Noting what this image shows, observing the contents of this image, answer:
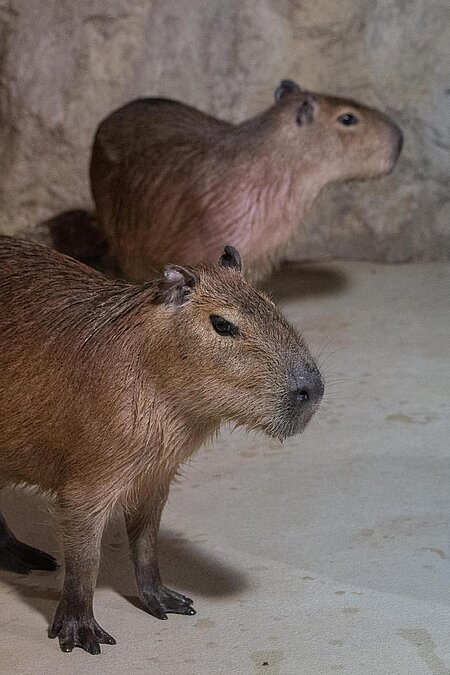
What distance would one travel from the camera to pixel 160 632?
293cm

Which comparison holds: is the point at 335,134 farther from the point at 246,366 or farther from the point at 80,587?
the point at 80,587

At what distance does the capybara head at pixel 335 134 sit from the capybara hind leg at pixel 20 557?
241cm

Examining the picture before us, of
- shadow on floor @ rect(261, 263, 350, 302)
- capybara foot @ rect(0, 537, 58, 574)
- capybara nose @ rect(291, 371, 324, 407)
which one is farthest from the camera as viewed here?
shadow on floor @ rect(261, 263, 350, 302)

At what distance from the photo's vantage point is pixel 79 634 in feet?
9.38

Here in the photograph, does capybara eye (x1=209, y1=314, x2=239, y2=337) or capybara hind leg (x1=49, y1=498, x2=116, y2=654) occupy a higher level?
capybara eye (x1=209, y1=314, x2=239, y2=337)

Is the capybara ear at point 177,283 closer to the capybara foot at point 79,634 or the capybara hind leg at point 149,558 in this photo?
the capybara hind leg at point 149,558

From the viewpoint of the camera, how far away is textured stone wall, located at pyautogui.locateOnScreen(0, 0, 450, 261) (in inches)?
218

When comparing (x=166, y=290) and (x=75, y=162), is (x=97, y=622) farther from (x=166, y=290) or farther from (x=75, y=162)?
(x=75, y=162)

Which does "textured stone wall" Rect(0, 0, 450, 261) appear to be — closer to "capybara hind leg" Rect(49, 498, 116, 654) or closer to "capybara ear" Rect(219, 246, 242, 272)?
"capybara ear" Rect(219, 246, 242, 272)

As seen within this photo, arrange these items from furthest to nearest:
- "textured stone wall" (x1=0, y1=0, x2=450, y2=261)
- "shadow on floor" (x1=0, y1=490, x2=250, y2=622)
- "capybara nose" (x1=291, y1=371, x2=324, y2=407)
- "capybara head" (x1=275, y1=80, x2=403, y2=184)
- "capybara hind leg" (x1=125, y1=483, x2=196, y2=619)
A: "textured stone wall" (x1=0, y1=0, x2=450, y2=261) < "capybara head" (x1=275, y1=80, x2=403, y2=184) < "shadow on floor" (x1=0, y1=490, x2=250, y2=622) < "capybara hind leg" (x1=125, y1=483, x2=196, y2=619) < "capybara nose" (x1=291, y1=371, x2=324, y2=407)

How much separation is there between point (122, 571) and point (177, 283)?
98 centimetres

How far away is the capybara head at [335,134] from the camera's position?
508cm

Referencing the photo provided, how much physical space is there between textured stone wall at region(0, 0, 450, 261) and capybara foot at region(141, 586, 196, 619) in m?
2.61

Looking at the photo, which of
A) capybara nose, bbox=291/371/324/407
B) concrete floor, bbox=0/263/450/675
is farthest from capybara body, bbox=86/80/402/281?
capybara nose, bbox=291/371/324/407
